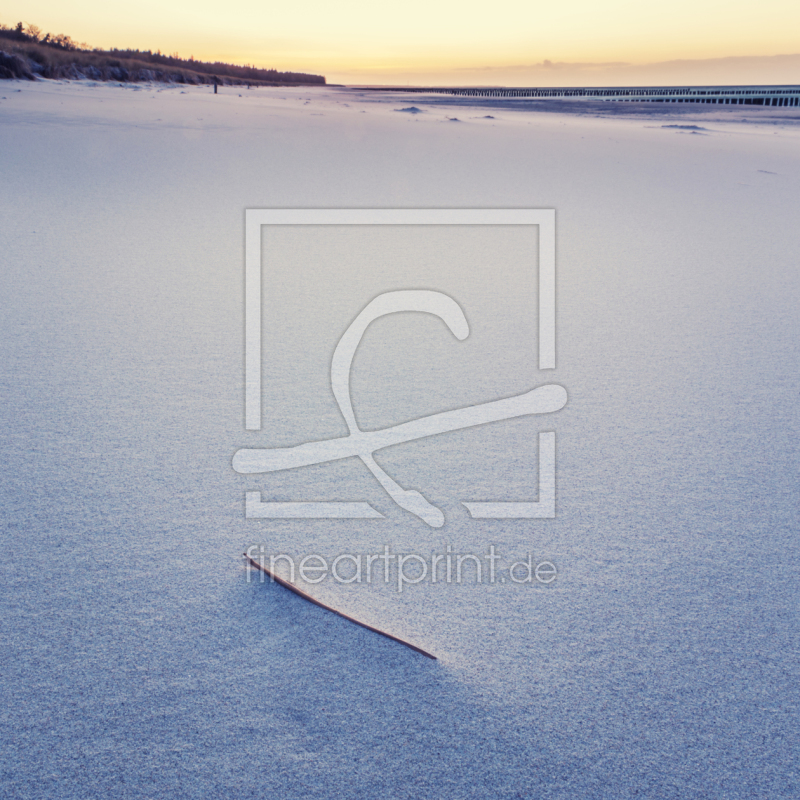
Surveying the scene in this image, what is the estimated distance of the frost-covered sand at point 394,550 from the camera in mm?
717

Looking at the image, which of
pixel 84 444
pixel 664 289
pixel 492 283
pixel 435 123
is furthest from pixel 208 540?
pixel 435 123

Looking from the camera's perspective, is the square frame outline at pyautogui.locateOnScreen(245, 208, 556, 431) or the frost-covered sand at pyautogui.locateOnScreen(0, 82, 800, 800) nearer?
the frost-covered sand at pyautogui.locateOnScreen(0, 82, 800, 800)

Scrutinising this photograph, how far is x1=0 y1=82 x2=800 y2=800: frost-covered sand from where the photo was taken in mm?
717

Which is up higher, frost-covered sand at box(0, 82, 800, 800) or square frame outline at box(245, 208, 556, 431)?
square frame outline at box(245, 208, 556, 431)

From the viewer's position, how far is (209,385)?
1.51 meters

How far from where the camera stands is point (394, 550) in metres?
1.04

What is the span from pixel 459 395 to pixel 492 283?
88cm

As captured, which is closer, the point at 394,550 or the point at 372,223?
the point at 394,550

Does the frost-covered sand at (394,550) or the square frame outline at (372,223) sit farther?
the square frame outline at (372,223)

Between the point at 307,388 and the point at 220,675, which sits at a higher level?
the point at 307,388

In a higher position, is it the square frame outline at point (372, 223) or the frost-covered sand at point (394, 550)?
the square frame outline at point (372, 223)

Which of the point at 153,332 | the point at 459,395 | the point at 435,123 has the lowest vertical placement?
the point at 459,395

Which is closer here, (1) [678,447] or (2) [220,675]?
(2) [220,675]

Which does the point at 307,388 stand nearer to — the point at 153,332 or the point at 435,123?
the point at 153,332
